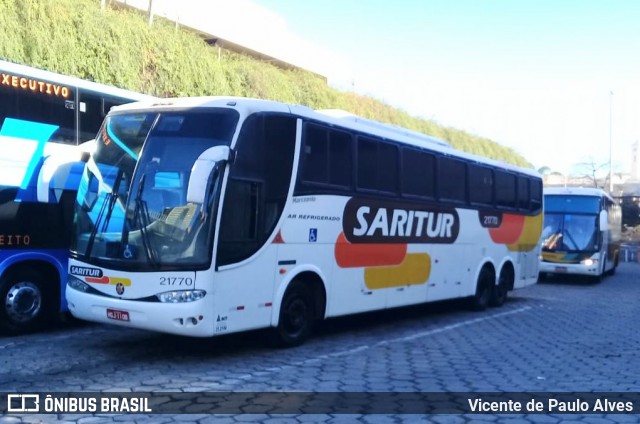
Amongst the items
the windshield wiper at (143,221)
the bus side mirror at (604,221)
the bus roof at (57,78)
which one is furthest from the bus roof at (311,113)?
the bus side mirror at (604,221)

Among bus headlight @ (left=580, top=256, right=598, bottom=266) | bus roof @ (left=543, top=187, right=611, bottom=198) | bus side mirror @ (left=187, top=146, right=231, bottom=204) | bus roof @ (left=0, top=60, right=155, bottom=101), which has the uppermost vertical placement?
bus roof @ (left=0, top=60, right=155, bottom=101)

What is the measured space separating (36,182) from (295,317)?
419 cm

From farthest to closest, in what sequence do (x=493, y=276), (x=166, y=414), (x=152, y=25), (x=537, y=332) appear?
(x=152, y=25) → (x=493, y=276) → (x=537, y=332) → (x=166, y=414)

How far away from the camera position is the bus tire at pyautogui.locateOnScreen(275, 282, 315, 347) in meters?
9.95

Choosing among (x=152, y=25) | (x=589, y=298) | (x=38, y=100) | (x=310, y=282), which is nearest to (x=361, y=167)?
(x=310, y=282)

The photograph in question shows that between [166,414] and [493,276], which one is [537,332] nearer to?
[493,276]

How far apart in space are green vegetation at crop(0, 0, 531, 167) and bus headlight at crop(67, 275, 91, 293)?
6306 millimetres

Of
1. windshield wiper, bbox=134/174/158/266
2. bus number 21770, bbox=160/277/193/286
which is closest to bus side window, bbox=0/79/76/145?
windshield wiper, bbox=134/174/158/266

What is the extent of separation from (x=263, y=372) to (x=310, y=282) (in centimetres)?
235

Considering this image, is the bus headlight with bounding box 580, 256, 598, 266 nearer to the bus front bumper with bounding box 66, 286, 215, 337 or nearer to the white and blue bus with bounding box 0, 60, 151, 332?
the white and blue bus with bounding box 0, 60, 151, 332

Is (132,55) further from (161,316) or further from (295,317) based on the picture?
(161,316)

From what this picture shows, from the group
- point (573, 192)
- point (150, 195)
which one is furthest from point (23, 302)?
point (573, 192)

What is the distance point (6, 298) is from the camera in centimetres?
998

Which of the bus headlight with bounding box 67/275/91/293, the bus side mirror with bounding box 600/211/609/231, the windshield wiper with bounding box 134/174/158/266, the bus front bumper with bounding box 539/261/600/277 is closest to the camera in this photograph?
the windshield wiper with bounding box 134/174/158/266
